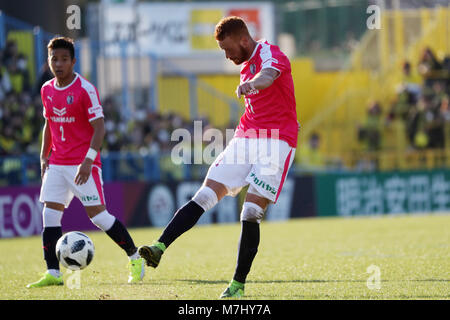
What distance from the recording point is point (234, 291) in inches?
253

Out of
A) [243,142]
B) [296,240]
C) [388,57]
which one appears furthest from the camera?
[388,57]

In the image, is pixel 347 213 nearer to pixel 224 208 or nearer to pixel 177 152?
pixel 224 208

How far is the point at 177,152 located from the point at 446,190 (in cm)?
659

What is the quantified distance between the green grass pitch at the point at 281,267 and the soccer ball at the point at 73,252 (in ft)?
0.69

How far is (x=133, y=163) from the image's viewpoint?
56.5 feet

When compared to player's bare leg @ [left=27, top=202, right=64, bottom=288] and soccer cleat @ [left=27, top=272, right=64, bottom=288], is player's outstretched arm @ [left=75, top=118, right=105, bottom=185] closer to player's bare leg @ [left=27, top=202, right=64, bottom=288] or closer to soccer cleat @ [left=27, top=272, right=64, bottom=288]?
player's bare leg @ [left=27, top=202, right=64, bottom=288]

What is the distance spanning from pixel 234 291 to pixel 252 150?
1.15m

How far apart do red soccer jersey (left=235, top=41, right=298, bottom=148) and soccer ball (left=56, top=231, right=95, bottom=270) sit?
1792mm

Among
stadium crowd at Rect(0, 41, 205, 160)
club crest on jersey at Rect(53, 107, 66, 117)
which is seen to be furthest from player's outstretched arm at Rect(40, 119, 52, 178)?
stadium crowd at Rect(0, 41, 205, 160)

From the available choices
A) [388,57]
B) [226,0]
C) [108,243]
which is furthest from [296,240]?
[226,0]

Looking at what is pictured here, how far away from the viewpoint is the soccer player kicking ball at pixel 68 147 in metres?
7.66

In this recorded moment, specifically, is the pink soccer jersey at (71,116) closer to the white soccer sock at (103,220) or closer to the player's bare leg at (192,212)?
the white soccer sock at (103,220)

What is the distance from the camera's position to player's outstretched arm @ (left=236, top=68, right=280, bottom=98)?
6.33 m

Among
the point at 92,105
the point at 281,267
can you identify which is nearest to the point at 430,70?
the point at 281,267
